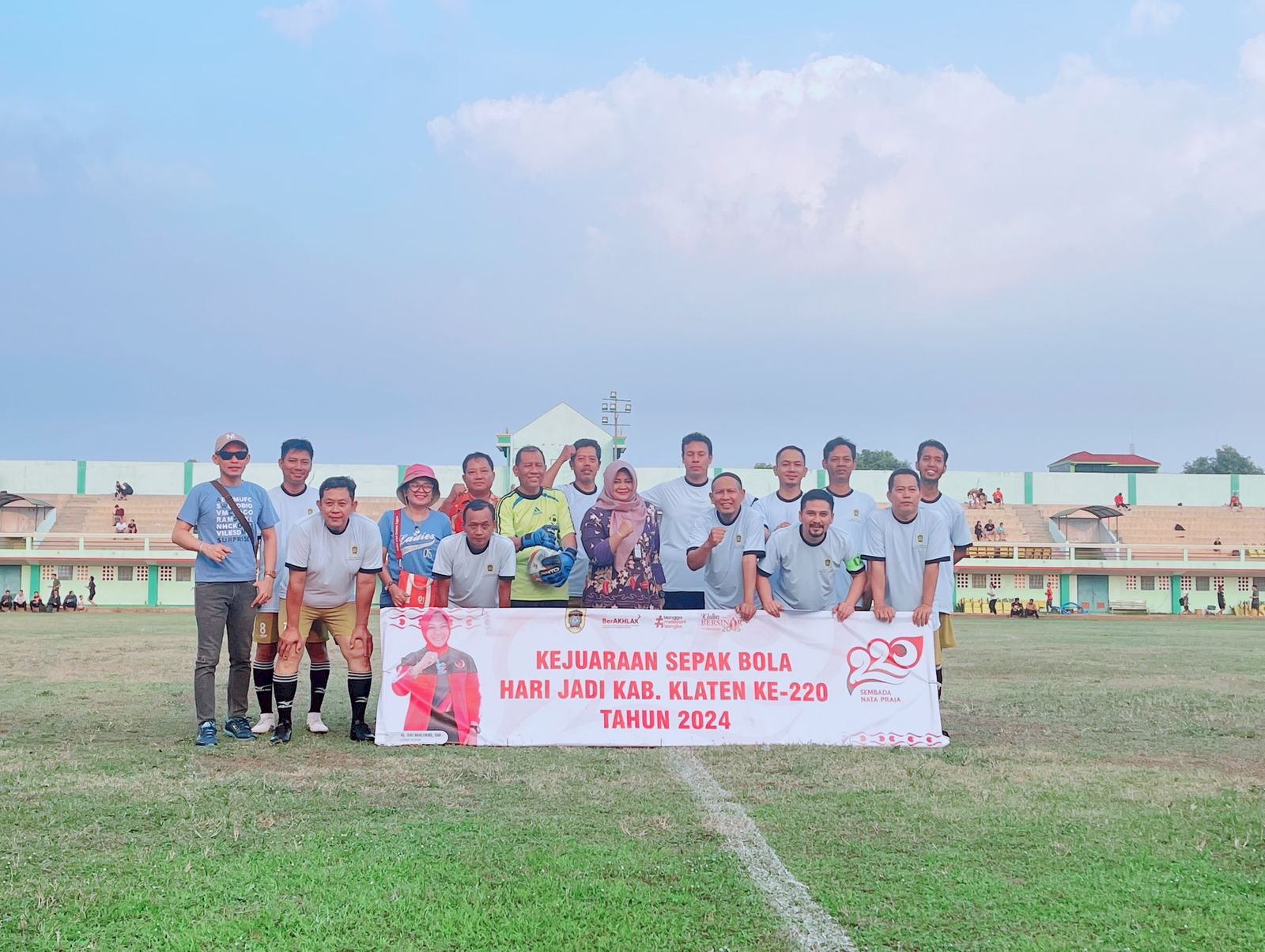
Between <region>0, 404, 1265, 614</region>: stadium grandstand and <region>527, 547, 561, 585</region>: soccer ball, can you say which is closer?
<region>527, 547, 561, 585</region>: soccer ball

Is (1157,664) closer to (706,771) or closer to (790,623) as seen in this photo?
(790,623)

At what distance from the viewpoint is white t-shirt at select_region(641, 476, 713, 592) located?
7848mm

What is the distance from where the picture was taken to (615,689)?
7.16 meters

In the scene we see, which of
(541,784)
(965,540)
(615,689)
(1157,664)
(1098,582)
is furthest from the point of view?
(1098,582)

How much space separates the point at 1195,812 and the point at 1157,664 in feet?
33.1

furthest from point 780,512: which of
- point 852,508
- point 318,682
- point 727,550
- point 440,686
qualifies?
point 318,682

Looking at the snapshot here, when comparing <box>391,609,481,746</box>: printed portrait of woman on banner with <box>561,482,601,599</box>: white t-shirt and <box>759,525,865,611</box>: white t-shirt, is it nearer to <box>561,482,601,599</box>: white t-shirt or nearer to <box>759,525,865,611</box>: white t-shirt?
<box>561,482,601,599</box>: white t-shirt

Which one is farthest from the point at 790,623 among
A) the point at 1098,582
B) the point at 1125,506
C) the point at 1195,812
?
the point at 1125,506

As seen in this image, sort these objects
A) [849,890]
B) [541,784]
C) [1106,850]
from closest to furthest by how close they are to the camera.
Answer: [849,890], [1106,850], [541,784]

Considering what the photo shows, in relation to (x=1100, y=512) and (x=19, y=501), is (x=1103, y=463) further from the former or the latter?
(x=19, y=501)

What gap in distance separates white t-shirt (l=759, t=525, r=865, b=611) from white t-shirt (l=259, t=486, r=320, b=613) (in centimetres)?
312

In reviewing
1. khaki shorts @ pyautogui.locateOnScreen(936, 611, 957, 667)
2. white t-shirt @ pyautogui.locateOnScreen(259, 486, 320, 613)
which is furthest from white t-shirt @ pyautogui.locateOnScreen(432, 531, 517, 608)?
khaki shorts @ pyautogui.locateOnScreen(936, 611, 957, 667)

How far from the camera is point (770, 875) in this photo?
4.04 meters

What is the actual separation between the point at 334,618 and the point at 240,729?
0.91m
